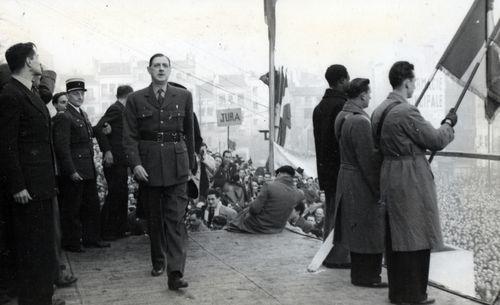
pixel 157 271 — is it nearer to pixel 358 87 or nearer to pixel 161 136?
pixel 161 136

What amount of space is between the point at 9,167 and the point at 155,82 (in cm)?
Result: 166

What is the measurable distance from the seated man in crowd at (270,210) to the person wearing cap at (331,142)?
180 centimetres

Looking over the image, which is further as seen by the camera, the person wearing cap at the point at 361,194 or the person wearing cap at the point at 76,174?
the person wearing cap at the point at 76,174

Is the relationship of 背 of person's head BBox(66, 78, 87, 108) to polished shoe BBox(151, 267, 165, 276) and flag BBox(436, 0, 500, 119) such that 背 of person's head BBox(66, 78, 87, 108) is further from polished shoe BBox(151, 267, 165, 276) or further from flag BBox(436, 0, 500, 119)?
flag BBox(436, 0, 500, 119)

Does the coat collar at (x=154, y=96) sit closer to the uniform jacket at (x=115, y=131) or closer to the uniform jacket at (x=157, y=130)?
the uniform jacket at (x=157, y=130)

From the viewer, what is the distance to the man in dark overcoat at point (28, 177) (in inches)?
152

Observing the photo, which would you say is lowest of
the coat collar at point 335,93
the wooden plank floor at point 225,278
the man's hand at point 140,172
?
the wooden plank floor at point 225,278

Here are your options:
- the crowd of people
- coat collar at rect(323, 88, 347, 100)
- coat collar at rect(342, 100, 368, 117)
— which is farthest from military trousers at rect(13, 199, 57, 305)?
the crowd of people

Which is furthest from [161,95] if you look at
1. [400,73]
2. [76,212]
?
[76,212]

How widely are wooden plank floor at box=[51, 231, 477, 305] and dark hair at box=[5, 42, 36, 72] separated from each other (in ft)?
6.03

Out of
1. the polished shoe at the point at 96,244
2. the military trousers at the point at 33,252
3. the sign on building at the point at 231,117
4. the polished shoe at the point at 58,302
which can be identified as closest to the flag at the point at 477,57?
the military trousers at the point at 33,252

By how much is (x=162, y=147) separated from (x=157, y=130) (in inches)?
6.3

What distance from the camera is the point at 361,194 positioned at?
198 inches

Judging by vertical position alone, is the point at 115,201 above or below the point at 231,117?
below
